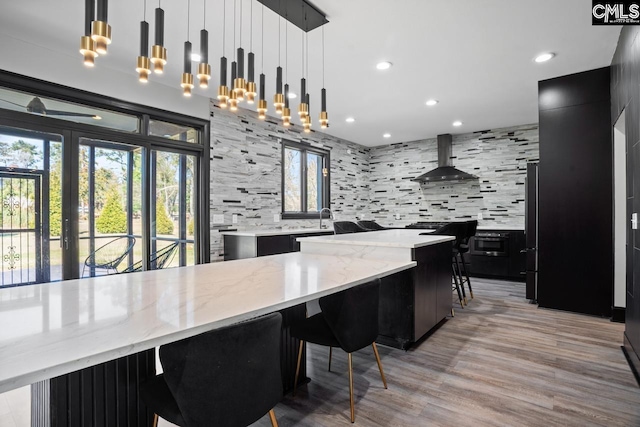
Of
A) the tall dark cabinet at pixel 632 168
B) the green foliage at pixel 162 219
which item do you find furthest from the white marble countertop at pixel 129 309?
the green foliage at pixel 162 219

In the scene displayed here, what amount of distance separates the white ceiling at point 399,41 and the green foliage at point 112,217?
1139mm

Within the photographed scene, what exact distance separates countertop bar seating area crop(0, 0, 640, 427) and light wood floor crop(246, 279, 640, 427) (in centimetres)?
2

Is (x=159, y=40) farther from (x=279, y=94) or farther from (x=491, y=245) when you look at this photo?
(x=491, y=245)

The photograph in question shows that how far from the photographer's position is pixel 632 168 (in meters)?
2.38

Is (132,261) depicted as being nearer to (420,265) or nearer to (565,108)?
(420,265)

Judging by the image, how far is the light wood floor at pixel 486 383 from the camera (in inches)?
72.7

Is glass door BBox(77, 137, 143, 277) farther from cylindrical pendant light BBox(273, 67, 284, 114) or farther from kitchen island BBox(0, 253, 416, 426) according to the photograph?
cylindrical pendant light BBox(273, 67, 284, 114)

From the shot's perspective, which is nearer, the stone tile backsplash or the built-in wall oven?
the stone tile backsplash

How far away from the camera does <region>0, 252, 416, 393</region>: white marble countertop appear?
795 mm

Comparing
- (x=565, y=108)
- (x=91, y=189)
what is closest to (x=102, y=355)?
(x=91, y=189)

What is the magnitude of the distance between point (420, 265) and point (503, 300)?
2309 mm

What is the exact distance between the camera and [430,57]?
3.24m

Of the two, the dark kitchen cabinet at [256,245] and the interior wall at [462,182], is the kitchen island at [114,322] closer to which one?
the dark kitchen cabinet at [256,245]

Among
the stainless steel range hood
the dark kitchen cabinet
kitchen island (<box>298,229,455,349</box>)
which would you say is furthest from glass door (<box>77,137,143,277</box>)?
the stainless steel range hood
